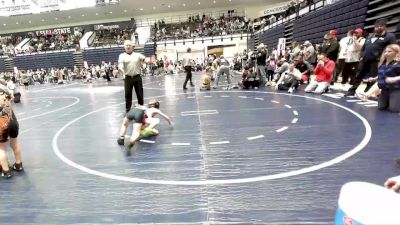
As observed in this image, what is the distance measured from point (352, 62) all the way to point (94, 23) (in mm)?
36664

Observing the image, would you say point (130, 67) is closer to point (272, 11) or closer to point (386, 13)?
point (386, 13)

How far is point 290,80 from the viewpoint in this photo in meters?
10.2

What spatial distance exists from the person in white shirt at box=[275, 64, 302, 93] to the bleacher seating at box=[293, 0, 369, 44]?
3984 millimetres

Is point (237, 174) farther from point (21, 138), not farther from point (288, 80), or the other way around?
point (288, 80)

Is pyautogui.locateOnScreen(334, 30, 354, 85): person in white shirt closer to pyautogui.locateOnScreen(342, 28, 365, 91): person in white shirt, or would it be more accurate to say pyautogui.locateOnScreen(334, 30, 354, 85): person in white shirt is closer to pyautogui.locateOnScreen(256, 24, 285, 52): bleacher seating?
pyautogui.locateOnScreen(342, 28, 365, 91): person in white shirt

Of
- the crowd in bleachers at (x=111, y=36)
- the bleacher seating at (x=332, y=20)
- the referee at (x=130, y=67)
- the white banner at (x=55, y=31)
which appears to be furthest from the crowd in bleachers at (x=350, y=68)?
the white banner at (x=55, y=31)

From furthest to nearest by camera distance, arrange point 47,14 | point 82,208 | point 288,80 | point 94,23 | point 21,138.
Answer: point 94,23, point 47,14, point 288,80, point 21,138, point 82,208

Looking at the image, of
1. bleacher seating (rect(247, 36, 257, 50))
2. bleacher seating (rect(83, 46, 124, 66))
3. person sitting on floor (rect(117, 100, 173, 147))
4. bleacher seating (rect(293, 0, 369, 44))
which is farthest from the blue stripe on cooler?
bleacher seating (rect(83, 46, 124, 66))

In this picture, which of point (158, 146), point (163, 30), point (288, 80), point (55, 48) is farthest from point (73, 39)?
point (158, 146)

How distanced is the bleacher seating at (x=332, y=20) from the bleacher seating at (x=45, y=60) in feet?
84.4

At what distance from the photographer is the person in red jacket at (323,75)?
29.3 feet

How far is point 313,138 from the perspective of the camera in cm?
469

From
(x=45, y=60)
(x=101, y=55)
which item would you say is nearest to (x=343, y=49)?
(x=101, y=55)

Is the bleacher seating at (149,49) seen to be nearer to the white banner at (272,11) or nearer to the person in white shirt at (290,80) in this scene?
the white banner at (272,11)
